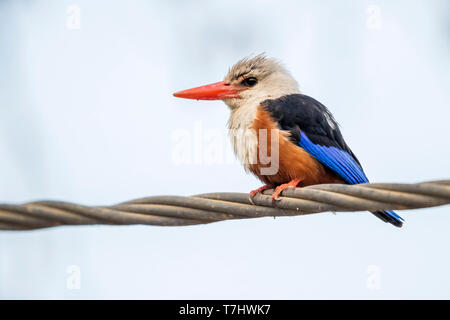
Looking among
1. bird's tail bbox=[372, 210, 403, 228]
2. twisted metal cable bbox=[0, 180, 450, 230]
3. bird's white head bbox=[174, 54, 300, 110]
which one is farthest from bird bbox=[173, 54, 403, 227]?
twisted metal cable bbox=[0, 180, 450, 230]

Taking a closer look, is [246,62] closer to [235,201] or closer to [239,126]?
[239,126]

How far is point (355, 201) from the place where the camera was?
2291 mm

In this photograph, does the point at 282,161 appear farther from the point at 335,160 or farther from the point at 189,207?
the point at 189,207

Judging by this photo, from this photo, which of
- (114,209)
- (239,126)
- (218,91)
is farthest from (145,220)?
(218,91)

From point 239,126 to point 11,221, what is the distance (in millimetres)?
1831

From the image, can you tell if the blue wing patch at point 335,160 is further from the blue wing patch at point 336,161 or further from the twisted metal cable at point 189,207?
the twisted metal cable at point 189,207

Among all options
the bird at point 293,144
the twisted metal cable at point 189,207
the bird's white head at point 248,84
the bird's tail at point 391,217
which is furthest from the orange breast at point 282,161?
the twisted metal cable at point 189,207

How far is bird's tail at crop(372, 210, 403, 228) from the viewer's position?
11.5 feet

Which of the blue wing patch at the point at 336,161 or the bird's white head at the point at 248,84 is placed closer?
the blue wing patch at the point at 336,161

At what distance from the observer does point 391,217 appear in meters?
3.54

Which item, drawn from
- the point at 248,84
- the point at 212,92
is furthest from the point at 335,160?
the point at 212,92

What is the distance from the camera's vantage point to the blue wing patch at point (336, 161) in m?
3.52

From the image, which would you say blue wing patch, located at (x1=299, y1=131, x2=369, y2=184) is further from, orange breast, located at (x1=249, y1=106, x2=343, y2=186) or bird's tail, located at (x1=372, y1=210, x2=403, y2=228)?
bird's tail, located at (x1=372, y1=210, x2=403, y2=228)

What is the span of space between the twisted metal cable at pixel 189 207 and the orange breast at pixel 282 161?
973 millimetres
